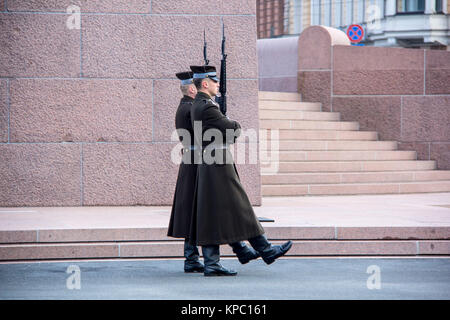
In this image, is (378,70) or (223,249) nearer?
(223,249)

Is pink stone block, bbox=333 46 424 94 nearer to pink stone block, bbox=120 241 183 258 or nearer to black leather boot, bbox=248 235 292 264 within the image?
pink stone block, bbox=120 241 183 258

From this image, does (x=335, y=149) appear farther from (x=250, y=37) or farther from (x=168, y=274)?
(x=168, y=274)

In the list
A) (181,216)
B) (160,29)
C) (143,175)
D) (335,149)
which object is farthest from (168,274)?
(335,149)

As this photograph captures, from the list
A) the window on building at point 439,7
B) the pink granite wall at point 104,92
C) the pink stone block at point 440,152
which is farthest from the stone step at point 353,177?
the window on building at point 439,7

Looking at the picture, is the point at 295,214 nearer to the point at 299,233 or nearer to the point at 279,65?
the point at 299,233

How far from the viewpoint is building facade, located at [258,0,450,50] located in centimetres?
3869

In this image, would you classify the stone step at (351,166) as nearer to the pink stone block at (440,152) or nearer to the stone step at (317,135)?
the pink stone block at (440,152)

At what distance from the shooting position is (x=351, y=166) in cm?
1366

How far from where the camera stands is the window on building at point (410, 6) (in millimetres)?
39500

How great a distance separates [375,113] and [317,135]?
58.2 inches

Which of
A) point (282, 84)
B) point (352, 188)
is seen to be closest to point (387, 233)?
point (352, 188)

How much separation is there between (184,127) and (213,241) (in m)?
1.30
